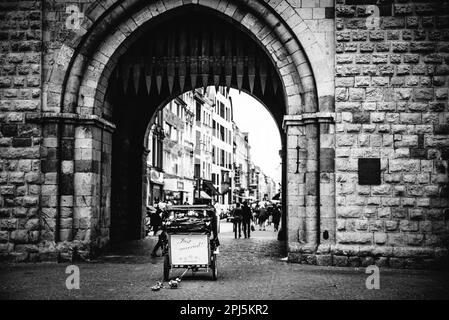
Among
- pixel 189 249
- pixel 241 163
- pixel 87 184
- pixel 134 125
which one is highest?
pixel 241 163

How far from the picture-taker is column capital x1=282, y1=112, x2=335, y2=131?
1219cm

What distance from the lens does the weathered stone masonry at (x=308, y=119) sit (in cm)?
1190

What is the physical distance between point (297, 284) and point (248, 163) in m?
86.9

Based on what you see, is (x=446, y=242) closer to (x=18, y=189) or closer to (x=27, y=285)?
(x=27, y=285)

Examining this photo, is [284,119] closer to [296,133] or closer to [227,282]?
[296,133]

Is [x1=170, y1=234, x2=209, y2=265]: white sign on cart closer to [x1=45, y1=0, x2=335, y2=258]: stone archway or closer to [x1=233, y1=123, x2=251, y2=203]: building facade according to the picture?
[x1=45, y1=0, x2=335, y2=258]: stone archway

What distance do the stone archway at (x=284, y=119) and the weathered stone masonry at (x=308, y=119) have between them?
0.08 feet

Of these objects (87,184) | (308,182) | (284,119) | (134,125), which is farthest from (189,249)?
(134,125)

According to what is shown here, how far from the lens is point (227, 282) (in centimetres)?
965

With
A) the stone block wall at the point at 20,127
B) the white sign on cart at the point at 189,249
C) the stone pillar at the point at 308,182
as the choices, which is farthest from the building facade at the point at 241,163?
the white sign on cart at the point at 189,249

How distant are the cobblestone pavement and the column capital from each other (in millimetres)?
3043

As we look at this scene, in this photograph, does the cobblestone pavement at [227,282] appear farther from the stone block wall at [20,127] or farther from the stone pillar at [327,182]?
the stone block wall at [20,127]

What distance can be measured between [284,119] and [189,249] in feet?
13.9

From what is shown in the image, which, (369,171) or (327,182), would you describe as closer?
(369,171)
